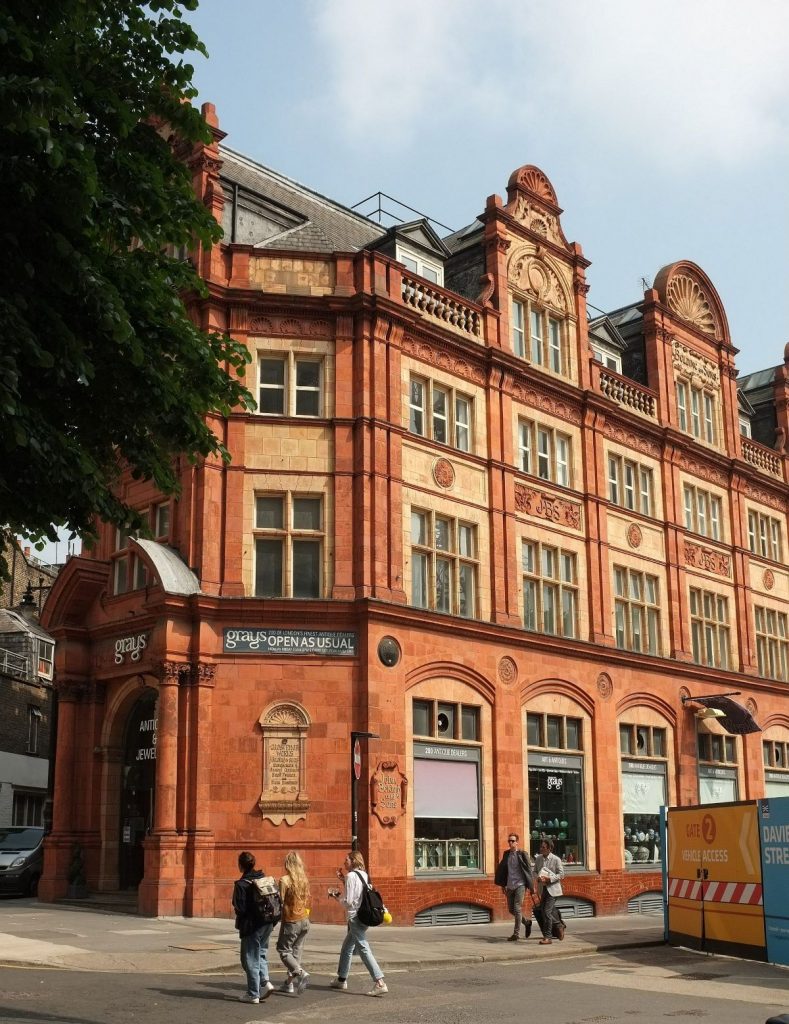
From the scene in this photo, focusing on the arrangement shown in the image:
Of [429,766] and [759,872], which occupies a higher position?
[429,766]

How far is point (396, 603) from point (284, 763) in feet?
13.9

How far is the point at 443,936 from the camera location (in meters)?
23.2

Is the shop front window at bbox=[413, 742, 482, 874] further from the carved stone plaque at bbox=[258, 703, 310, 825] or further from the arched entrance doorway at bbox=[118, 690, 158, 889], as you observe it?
the arched entrance doorway at bbox=[118, 690, 158, 889]

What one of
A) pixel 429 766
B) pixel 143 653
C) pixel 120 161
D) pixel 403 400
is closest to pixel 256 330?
pixel 403 400

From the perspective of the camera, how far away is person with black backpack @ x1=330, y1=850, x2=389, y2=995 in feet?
50.8

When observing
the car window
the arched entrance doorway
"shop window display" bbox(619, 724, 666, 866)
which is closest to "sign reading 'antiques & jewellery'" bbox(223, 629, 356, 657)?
the arched entrance doorway

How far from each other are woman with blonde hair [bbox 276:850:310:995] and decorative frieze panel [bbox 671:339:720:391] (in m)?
26.6

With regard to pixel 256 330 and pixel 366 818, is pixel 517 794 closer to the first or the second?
pixel 366 818

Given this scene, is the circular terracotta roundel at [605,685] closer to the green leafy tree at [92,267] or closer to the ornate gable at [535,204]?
the ornate gable at [535,204]

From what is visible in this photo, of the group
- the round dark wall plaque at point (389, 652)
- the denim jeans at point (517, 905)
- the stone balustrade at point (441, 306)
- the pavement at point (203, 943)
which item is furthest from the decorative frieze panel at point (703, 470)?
the denim jeans at point (517, 905)

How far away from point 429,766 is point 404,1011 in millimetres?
12909

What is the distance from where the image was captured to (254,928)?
14.5 meters

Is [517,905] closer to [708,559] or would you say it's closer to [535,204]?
[708,559]

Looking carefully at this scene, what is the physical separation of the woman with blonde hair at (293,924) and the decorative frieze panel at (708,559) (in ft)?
78.0
